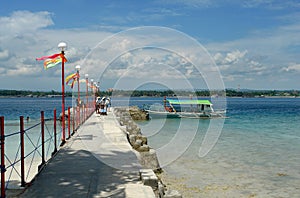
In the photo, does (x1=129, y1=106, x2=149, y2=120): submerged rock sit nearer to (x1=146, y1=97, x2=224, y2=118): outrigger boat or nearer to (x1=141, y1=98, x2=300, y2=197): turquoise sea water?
(x1=146, y1=97, x2=224, y2=118): outrigger boat

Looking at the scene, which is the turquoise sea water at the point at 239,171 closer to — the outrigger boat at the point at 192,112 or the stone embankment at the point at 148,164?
the stone embankment at the point at 148,164

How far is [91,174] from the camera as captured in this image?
7.14 meters

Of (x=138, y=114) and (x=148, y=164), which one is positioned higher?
(x=148, y=164)

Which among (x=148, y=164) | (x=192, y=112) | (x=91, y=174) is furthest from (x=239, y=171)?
(x=192, y=112)

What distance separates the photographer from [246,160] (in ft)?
50.4

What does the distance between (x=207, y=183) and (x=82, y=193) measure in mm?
6442

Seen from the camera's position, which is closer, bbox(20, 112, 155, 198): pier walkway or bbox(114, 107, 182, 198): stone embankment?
bbox(20, 112, 155, 198): pier walkway

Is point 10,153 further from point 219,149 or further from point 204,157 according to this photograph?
point 219,149

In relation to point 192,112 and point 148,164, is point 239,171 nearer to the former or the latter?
point 148,164

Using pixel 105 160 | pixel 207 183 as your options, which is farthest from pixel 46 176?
pixel 207 183

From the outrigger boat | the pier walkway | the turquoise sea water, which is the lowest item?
the turquoise sea water

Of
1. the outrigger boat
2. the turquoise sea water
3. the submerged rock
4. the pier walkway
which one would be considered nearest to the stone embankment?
the pier walkway

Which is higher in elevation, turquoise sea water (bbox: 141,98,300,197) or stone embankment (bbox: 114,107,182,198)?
stone embankment (bbox: 114,107,182,198)

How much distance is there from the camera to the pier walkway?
19.3 feet
